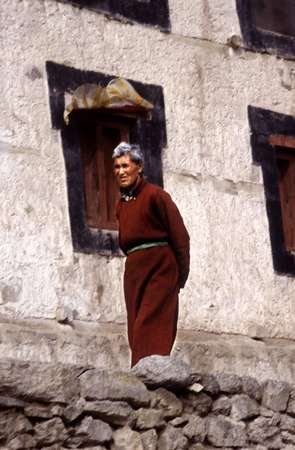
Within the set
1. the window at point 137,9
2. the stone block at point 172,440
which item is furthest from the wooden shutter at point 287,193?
the stone block at point 172,440

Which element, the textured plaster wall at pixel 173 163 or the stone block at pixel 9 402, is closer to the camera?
the stone block at pixel 9 402

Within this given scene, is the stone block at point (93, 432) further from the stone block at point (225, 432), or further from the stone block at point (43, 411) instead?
the stone block at point (225, 432)

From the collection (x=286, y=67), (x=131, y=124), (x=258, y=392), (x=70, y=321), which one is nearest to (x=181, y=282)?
(x=258, y=392)

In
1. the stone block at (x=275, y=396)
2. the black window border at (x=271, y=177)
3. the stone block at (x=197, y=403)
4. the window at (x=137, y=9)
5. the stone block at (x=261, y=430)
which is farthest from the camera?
the black window border at (x=271, y=177)

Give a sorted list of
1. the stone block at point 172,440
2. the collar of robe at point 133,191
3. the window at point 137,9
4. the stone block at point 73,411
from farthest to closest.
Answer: the window at point 137,9 → the collar of robe at point 133,191 → the stone block at point 172,440 → the stone block at point 73,411

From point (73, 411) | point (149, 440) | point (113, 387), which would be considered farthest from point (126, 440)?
Result: point (73, 411)

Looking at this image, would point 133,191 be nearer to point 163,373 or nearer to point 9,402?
point 163,373

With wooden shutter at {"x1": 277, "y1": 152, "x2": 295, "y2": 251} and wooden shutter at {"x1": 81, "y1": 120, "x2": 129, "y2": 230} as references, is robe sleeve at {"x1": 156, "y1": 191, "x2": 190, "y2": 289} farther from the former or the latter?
wooden shutter at {"x1": 277, "y1": 152, "x2": 295, "y2": 251}

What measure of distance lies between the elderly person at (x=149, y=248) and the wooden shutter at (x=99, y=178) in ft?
8.47

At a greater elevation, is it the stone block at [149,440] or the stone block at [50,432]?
the stone block at [50,432]

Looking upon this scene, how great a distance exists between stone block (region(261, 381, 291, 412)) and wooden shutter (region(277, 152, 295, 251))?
4.59 meters

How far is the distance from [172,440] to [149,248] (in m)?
1.62

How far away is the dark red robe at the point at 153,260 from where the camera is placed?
497 inches

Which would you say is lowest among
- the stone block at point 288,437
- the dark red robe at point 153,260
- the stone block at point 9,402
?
the stone block at point 288,437
